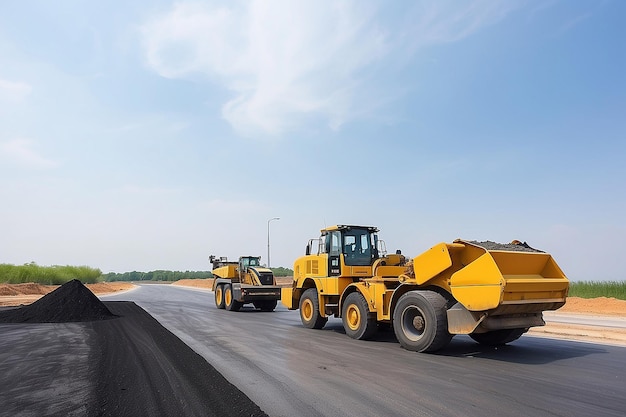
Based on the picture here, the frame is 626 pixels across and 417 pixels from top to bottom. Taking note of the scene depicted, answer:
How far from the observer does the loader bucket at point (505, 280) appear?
8.26 metres

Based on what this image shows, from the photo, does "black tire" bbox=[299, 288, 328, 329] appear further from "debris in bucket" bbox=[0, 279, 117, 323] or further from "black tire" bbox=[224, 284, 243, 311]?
"debris in bucket" bbox=[0, 279, 117, 323]

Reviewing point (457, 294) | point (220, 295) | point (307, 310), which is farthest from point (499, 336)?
point (220, 295)

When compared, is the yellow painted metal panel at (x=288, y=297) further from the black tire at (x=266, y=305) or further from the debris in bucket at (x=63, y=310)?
the debris in bucket at (x=63, y=310)

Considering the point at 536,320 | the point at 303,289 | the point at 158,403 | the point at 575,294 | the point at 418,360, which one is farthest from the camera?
the point at 575,294

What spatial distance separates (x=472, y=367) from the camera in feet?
26.2

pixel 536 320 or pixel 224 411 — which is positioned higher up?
pixel 536 320

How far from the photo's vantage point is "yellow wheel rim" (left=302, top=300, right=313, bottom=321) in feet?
46.0

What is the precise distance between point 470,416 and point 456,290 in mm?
3921

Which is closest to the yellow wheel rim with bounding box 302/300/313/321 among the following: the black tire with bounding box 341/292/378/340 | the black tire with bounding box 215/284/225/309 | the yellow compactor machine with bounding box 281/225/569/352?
the yellow compactor machine with bounding box 281/225/569/352

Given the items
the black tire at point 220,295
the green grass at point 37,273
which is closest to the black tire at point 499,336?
the black tire at point 220,295

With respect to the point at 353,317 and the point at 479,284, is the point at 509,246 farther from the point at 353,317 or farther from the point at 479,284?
the point at 353,317

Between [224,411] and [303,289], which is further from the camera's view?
[303,289]

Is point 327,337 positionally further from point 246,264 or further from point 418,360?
point 246,264

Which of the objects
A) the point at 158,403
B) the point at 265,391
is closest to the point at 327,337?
the point at 265,391
